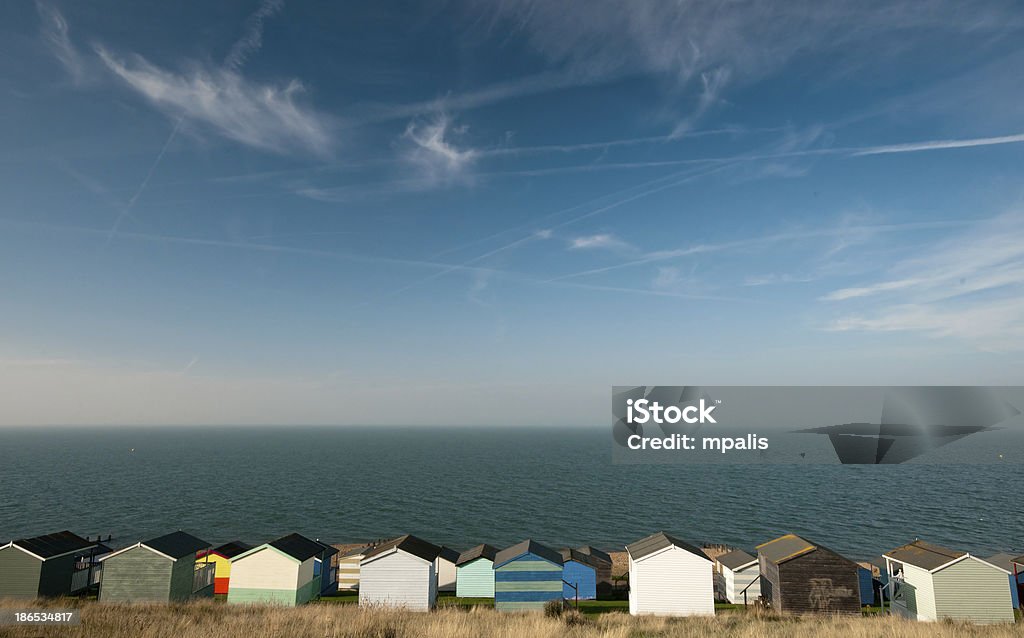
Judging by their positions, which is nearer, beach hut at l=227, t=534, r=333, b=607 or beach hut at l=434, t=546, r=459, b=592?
beach hut at l=227, t=534, r=333, b=607

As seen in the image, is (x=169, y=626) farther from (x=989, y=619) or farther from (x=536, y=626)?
(x=989, y=619)

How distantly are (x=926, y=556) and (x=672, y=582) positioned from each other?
14008 mm

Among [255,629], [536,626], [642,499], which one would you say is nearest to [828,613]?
[536,626]

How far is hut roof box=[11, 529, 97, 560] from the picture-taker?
99.3 feet

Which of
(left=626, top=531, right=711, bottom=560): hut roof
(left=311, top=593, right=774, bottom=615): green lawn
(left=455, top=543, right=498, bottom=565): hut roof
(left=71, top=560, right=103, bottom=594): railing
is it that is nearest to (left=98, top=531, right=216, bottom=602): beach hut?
(left=71, top=560, right=103, bottom=594): railing

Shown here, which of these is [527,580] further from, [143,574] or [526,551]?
[143,574]

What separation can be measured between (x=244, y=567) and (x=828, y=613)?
32.6m

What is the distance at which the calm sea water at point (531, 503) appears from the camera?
66.6m

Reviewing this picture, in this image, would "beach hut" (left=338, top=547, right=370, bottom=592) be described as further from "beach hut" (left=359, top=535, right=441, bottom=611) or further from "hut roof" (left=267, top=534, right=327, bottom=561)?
"beach hut" (left=359, top=535, right=441, bottom=611)

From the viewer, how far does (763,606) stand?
105ft

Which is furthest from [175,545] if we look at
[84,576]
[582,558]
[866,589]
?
[866,589]

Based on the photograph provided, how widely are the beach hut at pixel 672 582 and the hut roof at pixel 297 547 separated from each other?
19.4m

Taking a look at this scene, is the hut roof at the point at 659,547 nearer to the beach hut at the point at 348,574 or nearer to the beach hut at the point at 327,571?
the beach hut at the point at 348,574

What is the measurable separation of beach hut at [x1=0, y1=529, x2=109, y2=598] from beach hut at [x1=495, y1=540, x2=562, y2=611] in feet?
81.7
